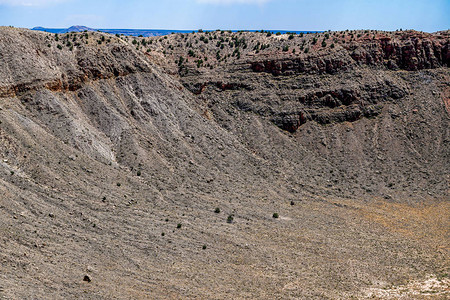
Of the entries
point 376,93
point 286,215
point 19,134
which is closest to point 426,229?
point 286,215

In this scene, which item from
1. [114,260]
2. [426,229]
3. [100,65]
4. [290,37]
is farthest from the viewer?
[290,37]

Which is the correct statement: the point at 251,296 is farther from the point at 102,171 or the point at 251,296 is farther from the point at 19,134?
the point at 19,134

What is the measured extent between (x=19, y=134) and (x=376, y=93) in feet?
140

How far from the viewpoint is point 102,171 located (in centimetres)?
3828

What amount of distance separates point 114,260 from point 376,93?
42804 millimetres

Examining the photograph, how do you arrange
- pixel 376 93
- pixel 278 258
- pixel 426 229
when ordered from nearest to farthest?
1. pixel 278 258
2. pixel 426 229
3. pixel 376 93

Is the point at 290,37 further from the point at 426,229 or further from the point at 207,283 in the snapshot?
the point at 207,283

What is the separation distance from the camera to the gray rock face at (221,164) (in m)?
28.4

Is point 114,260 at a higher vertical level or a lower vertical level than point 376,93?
lower

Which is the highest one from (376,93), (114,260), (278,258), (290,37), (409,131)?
(290,37)

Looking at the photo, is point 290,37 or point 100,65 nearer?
point 100,65

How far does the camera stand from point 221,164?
153 ft

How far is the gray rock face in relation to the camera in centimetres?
2841

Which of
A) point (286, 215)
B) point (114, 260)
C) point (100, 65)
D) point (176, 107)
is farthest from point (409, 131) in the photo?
point (114, 260)
